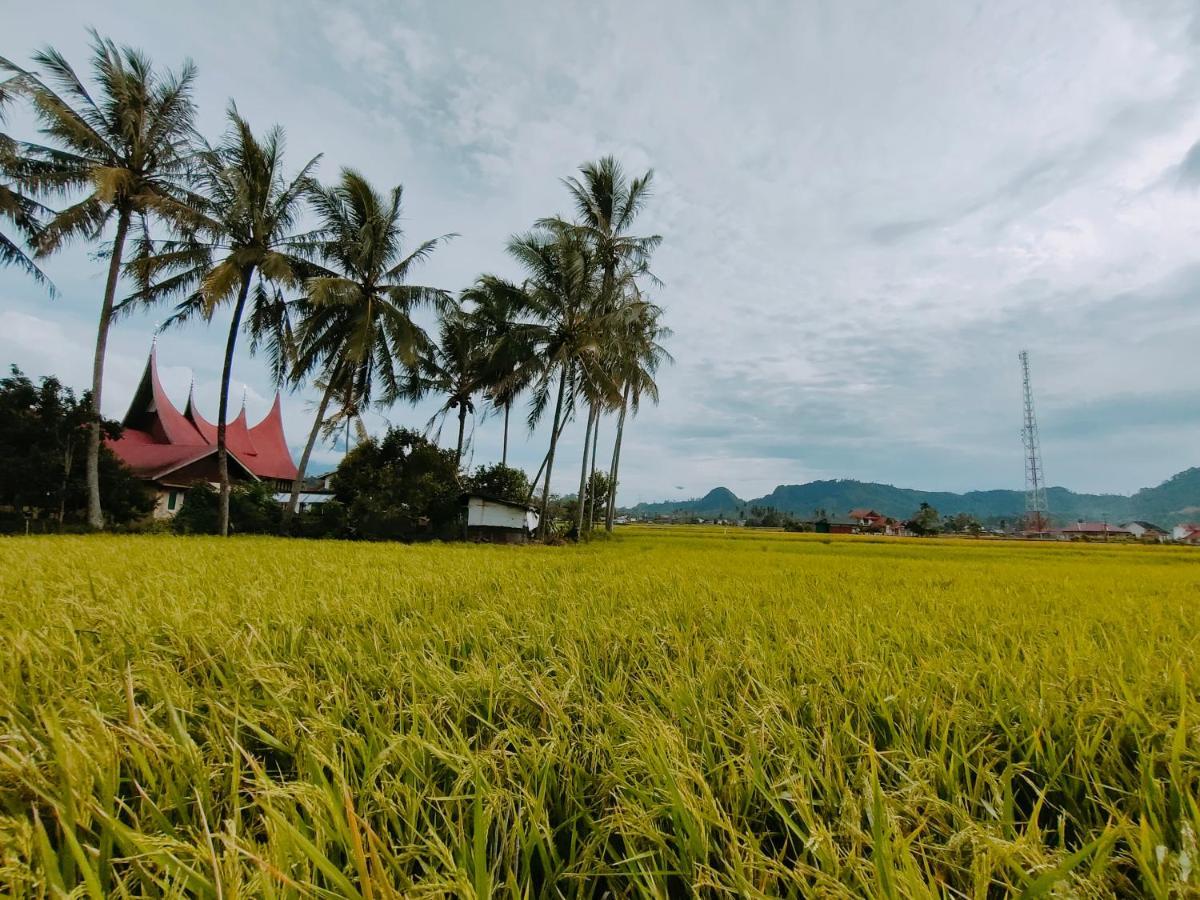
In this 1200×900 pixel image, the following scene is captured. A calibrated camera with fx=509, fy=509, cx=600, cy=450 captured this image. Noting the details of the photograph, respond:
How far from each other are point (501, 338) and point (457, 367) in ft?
19.0

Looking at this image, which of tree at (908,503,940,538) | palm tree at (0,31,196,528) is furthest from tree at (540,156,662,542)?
tree at (908,503,940,538)

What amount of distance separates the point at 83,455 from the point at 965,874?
18.5 m

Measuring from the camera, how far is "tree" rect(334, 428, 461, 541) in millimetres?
14719

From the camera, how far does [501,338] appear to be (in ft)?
49.6

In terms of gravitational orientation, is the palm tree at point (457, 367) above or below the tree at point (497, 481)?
above

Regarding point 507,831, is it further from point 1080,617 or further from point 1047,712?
point 1080,617

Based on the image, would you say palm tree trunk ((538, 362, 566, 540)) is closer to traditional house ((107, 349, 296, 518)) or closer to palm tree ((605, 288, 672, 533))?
palm tree ((605, 288, 672, 533))

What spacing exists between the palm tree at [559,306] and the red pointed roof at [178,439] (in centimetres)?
1247

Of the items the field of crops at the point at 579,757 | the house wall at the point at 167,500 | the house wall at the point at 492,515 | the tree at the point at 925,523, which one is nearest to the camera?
the field of crops at the point at 579,757

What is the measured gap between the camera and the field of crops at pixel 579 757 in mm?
736

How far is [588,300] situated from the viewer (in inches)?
617

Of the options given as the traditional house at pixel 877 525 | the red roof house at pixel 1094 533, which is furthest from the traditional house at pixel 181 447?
the red roof house at pixel 1094 533

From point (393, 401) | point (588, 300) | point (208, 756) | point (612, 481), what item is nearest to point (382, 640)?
point (208, 756)

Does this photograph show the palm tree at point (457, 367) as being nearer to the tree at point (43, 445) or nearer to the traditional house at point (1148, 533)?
the tree at point (43, 445)
